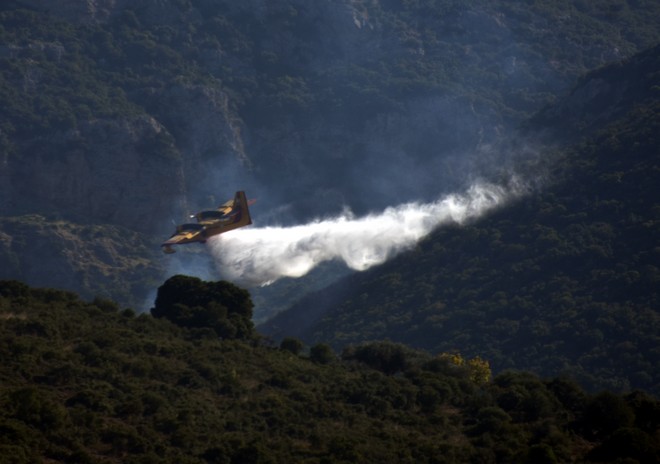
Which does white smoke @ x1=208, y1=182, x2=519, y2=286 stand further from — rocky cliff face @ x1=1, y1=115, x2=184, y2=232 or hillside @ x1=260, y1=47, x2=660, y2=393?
rocky cliff face @ x1=1, y1=115, x2=184, y2=232

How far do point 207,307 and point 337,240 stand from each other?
37153 millimetres

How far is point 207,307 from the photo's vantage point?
80.8m

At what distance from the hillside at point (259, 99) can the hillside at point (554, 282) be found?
17.4 metres

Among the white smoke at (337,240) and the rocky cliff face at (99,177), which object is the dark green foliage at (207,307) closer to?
the white smoke at (337,240)

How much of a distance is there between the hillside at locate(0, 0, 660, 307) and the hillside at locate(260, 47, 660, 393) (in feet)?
57.2

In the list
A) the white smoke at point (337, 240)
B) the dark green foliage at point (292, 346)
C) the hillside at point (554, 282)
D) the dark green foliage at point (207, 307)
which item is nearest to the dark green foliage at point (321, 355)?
the dark green foliage at point (292, 346)

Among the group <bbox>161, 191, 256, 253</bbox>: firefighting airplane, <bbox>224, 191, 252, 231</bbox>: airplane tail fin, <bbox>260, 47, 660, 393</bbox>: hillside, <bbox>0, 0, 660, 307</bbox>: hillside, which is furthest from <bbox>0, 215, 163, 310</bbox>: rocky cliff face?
<bbox>224, 191, 252, 231</bbox>: airplane tail fin

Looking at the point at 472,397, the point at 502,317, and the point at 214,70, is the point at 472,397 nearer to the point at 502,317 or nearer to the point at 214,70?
the point at 502,317

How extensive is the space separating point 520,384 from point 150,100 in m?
80.4

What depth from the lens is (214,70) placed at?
15450cm

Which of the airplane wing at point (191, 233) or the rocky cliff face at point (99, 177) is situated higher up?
the rocky cliff face at point (99, 177)

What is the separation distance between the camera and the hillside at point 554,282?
94062mm

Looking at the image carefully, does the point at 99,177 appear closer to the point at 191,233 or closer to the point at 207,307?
the point at 191,233

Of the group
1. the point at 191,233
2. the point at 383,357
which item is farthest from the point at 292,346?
the point at 191,233
